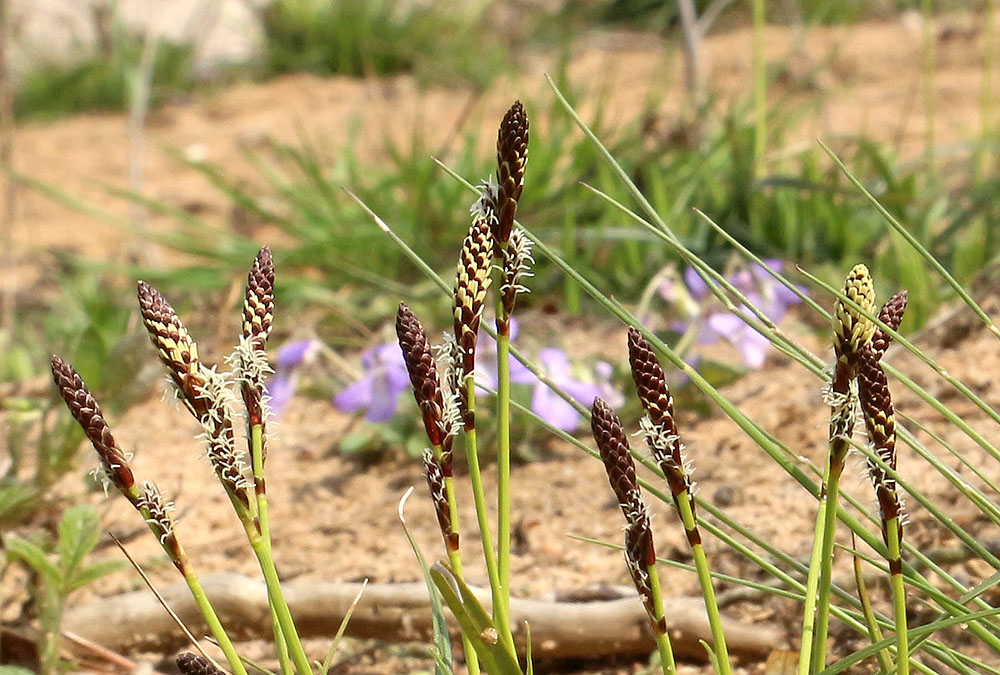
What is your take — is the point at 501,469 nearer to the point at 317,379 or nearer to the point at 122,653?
the point at 122,653

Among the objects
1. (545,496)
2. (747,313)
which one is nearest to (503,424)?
(545,496)

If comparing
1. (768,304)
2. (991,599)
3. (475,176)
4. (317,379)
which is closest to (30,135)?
(475,176)

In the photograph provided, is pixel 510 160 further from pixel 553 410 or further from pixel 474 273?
pixel 553 410

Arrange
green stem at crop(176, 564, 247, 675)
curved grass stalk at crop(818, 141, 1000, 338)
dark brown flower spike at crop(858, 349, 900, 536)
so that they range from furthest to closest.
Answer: curved grass stalk at crop(818, 141, 1000, 338), green stem at crop(176, 564, 247, 675), dark brown flower spike at crop(858, 349, 900, 536)

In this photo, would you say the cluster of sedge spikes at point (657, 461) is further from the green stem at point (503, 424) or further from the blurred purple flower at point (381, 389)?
the blurred purple flower at point (381, 389)

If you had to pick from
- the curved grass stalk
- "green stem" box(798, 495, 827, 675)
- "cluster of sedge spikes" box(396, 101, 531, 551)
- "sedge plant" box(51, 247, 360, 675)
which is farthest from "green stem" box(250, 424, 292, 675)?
the curved grass stalk

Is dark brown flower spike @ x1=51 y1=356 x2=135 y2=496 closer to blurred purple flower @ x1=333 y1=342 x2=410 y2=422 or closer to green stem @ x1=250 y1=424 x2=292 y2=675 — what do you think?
green stem @ x1=250 y1=424 x2=292 y2=675
